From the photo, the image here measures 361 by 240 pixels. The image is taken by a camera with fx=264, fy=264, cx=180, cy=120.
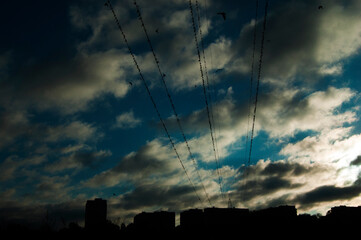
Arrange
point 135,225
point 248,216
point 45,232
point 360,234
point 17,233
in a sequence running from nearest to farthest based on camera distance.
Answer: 1. point 17,233
2. point 45,232
3. point 135,225
4. point 360,234
5. point 248,216

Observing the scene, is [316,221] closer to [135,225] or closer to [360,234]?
[360,234]

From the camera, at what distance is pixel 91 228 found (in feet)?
38.4

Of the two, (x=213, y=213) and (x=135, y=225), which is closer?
(x=135, y=225)

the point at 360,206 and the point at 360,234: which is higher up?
the point at 360,206

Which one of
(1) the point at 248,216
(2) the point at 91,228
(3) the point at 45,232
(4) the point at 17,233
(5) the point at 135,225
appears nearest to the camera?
(4) the point at 17,233

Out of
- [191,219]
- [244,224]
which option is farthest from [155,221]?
[244,224]

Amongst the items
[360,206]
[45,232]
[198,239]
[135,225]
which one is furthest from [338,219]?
[45,232]

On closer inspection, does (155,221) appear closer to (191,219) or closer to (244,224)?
(191,219)

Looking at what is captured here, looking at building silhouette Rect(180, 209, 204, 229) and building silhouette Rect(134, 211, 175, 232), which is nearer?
building silhouette Rect(134, 211, 175, 232)

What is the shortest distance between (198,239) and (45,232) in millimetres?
7394

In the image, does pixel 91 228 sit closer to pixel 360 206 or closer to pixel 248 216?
pixel 248 216

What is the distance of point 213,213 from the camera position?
14961 millimetres

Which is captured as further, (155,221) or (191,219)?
(191,219)

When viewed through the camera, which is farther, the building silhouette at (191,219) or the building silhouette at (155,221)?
the building silhouette at (191,219)
